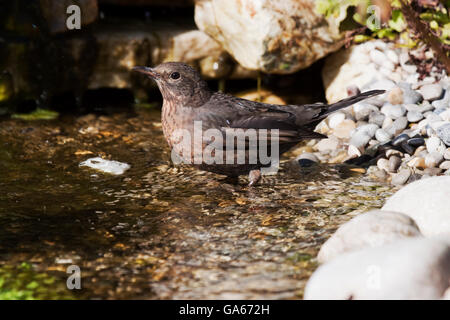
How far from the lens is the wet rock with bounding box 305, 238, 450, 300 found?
3.61m

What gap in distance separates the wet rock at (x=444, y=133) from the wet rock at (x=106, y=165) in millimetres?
3077

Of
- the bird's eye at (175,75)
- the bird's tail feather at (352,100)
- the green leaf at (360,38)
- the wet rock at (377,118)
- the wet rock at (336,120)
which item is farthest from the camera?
the green leaf at (360,38)

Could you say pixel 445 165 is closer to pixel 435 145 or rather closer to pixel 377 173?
pixel 435 145

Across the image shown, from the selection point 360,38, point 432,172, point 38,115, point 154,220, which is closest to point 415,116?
point 432,172

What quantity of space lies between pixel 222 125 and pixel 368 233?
2.05 m

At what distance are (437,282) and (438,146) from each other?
292cm

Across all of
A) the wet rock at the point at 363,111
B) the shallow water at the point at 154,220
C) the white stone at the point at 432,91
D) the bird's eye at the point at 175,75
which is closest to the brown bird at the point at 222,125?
the bird's eye at the point at 175,75

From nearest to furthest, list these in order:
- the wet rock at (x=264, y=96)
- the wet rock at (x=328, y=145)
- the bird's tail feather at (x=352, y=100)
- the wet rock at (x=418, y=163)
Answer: the bird's tail feather at (x=352, y=100)
the wet rock at (x=418, y=163)
the wet rock at (x=328, y=145)
the wet rock at (x=264, y=96)

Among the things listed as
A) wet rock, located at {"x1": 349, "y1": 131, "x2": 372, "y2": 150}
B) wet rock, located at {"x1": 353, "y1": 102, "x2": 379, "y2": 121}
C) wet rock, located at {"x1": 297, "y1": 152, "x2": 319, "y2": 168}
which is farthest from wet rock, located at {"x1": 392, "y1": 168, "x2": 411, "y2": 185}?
wet rock, located at {"x1": 353, "y1": 102, "x2": 379, "y2": 121}

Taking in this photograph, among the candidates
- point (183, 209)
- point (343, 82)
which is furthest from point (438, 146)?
point (183, 209)

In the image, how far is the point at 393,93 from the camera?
7.32 m

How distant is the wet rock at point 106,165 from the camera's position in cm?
645

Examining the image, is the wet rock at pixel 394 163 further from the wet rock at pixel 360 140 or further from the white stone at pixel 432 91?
the white stone at pixel 432 91

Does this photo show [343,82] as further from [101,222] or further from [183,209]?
[101,222]
